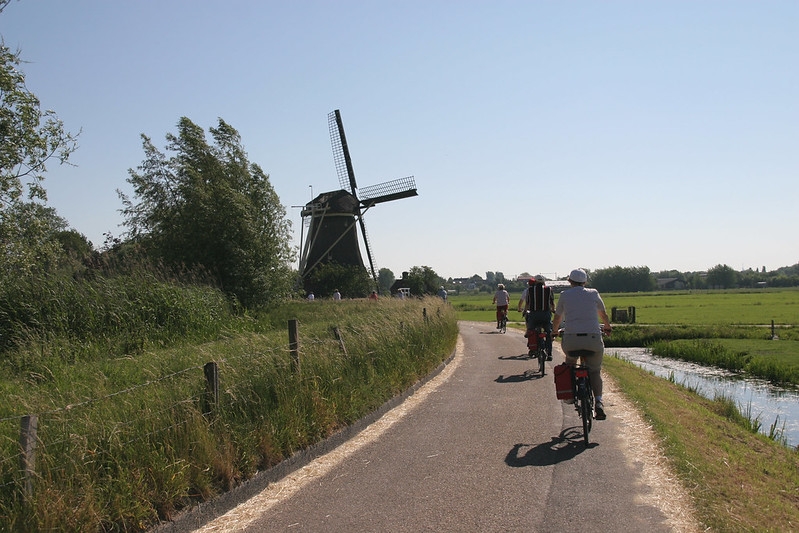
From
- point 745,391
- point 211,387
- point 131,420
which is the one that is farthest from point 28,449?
point 745,391

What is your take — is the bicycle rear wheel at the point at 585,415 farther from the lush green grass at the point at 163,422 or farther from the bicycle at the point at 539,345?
the bicycle at the point at 539,345

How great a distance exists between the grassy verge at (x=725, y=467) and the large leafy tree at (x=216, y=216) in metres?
13.9

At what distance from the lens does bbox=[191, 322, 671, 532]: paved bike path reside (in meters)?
5.50

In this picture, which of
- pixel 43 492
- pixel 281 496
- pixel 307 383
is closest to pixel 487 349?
pixel 307 383

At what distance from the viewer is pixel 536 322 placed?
14539mm

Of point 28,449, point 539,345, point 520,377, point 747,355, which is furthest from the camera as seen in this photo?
point 747,355

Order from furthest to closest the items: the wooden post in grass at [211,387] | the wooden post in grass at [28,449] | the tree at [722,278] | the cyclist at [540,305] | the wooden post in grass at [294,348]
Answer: the tree at [722,278] < the cyclist at [540,305] < the wooden post in grass at [294,348] < the wooden post in grass at [211,387] < the wooden post in grass at [28,449]

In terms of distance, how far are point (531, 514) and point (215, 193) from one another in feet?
62.6

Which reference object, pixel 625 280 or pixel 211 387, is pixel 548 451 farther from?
pixel 625 280

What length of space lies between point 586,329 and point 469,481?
2.66 meters

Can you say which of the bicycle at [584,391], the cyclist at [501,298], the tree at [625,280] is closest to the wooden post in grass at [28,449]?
the bicycle at [584,391]

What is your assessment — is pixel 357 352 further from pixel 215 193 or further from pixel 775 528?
pixel 215 193

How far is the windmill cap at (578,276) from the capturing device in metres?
8.58

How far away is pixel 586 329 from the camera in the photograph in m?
8.24
